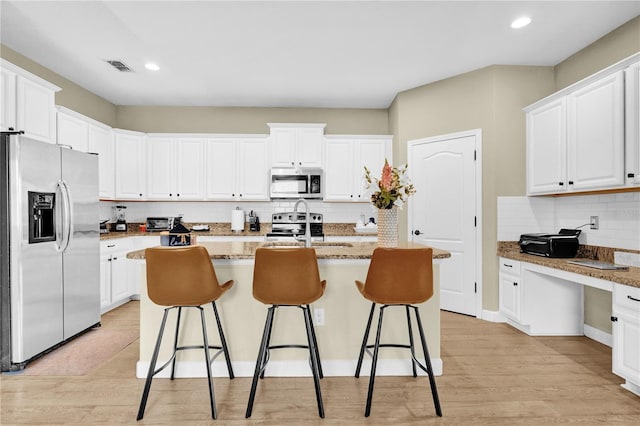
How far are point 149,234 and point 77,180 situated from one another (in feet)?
5.46

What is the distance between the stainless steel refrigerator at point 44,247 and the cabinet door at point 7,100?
1.14 ft

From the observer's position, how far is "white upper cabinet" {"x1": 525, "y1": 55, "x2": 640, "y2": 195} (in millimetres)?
2725

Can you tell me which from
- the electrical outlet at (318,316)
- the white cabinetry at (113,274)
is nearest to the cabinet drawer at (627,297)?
the electrical outlet at (318,316)

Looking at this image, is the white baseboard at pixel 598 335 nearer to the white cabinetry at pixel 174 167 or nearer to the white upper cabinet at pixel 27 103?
the white cabinetry at pixel 174 167

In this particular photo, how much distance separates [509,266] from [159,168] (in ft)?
15.5

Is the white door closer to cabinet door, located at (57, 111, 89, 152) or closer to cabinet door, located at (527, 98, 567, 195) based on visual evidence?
cabinet door, located at (527, 98, 567, 195)

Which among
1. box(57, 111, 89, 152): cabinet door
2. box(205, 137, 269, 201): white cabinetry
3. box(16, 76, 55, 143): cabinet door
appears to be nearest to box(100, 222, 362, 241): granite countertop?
box(205, 137, 269, 201): white cabinetry

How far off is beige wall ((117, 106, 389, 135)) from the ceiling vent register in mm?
1345

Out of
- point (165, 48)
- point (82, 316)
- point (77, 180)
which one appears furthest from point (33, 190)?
point (165, 48)

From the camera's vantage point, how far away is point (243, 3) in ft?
9.25

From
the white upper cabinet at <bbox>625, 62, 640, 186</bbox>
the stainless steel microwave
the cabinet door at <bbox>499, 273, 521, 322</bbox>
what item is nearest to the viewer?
the white upper cabinet at <bbox>625, 62, 640, 186</bbox>

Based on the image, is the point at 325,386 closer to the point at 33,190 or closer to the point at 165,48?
the point at 33,190

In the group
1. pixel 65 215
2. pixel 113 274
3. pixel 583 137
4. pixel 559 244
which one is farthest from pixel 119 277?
pixel 583 137

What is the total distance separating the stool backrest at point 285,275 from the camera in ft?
6.95
